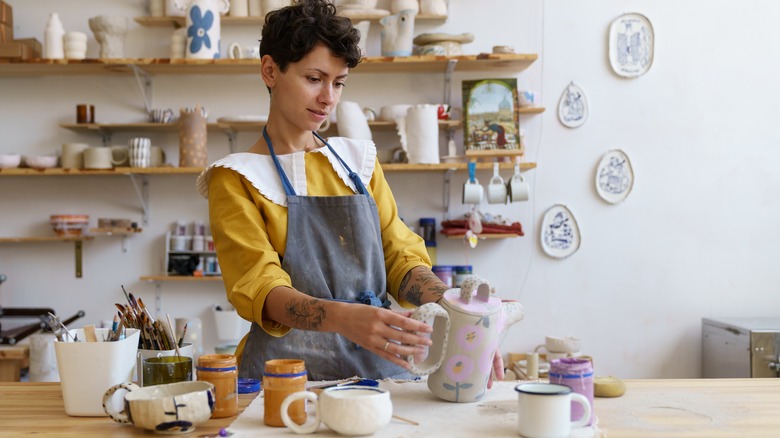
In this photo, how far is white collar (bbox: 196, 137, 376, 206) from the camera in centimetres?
192

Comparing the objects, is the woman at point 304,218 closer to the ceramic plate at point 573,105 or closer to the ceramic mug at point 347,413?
the ceramic mug at point 347,413

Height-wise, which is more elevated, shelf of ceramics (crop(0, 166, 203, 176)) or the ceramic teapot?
shelf of ceramics (crop(0, 166, 203, 176))

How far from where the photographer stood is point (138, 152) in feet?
12.8

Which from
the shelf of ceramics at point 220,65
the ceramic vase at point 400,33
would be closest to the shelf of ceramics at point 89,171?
the shelf of ceramics at point 220,65

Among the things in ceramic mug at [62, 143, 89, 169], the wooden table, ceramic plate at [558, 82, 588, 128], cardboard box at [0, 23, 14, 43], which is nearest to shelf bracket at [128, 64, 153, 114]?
ceramic mug at [62, 143, 89, 169]

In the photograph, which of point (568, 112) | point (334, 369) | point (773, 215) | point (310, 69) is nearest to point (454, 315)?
point (334, 369)

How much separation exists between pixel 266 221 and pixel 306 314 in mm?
347

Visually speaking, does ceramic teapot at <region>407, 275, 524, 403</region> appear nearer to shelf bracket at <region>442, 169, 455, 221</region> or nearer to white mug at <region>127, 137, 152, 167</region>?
shelf bracket at <region>442, 169, 455, 221</region>

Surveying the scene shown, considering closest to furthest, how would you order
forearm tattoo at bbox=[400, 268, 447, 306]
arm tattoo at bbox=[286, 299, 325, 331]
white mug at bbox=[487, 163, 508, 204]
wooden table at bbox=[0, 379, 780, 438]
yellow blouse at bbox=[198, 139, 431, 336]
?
wooden table at bbox=[0, 379, 780, 438], arm tattoo at bbox=[286, 299, 325, 331], yellow blouse at bbox=[198, 139, 431, 336], forearm tattoo at bbox=[400, 268, 447, 306], white mug at bbox=[487, 163, 508, 204]

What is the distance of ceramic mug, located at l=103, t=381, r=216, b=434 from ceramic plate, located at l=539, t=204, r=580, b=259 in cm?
290

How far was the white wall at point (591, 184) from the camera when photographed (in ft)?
13.6

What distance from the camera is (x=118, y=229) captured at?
4.00 metres

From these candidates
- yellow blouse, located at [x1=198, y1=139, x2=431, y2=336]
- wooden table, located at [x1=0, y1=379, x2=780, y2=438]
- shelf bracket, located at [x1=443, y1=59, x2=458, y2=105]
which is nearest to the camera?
wooden table, located at [x1=0, y1=379, x2=780, y2=438]

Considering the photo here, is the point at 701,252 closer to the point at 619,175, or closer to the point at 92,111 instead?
the point at 619,175
